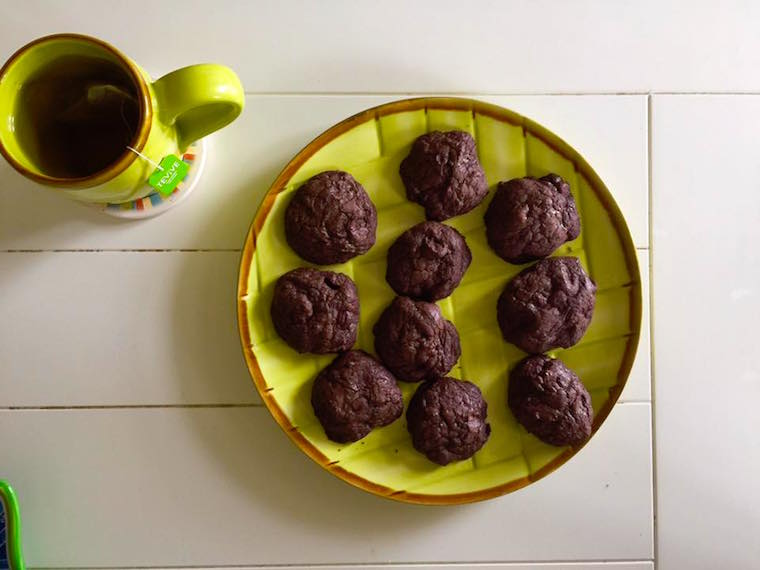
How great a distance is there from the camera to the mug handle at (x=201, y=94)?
693 millimetres

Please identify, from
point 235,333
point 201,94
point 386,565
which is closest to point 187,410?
point 235,333

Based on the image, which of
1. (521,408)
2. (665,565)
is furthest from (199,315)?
(665,565)

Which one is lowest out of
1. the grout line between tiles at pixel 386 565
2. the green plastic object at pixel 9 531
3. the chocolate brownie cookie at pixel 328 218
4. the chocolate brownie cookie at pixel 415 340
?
the grout line between tiles at pixel 386 565

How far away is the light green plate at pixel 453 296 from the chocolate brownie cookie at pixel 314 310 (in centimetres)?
3

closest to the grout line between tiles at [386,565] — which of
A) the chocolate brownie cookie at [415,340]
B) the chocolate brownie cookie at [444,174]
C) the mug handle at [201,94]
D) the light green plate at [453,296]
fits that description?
the light green plate at [453,296]

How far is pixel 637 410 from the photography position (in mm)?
1002

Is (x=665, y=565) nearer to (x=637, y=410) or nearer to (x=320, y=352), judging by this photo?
(x=637, y=410)

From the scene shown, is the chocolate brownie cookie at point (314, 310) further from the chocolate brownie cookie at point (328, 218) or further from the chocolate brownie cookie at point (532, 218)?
the chocolate brownie cookie at point (532, 218)

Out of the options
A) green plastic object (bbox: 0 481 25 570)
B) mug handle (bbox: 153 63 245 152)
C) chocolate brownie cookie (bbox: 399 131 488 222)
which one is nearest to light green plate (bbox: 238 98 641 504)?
chocolate brownie cookie (bbox: 399 131 488 222)

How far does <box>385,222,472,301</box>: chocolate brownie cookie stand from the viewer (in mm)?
881

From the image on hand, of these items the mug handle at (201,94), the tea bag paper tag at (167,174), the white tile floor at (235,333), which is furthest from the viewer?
the white tile floor at (235,333)

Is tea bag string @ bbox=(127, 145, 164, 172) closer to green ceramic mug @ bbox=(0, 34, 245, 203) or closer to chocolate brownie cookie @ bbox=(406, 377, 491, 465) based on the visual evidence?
green ceramic mug @ bbox=(0, 34, 245, 203)

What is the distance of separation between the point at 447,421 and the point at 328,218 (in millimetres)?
318

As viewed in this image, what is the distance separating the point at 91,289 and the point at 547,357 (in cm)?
67
